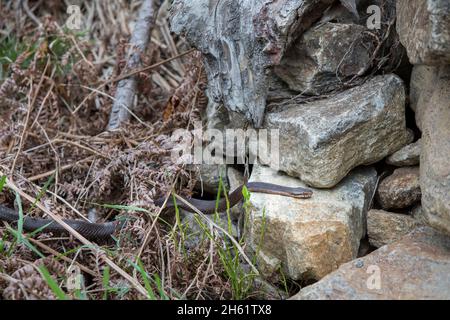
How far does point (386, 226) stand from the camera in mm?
3510

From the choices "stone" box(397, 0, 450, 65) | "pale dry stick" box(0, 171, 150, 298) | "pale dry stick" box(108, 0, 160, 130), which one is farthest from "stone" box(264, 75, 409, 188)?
"pale dry stick" box(108, 0, 160, 130)

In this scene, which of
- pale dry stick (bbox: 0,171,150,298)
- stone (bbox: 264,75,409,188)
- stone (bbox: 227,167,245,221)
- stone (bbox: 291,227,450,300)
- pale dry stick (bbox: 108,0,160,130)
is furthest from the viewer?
pale dry stick (bbox: 108,0,160,130)

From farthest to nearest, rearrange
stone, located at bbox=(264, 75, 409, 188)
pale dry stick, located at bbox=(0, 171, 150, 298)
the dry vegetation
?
stone, located at bbox=(264, 75, 409, 188) < the dry vegetation < pale dry stick, located at bbox=(0, 171, 150, 298)

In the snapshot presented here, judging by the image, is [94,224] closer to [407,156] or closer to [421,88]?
[407,156]

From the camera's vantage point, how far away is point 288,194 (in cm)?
353

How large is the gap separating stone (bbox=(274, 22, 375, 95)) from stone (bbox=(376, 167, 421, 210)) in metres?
0.70

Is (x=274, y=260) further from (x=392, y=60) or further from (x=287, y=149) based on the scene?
(x=392, y=60)

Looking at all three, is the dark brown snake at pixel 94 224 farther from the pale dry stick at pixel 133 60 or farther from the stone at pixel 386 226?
the pale dry stick at pixel 133 60

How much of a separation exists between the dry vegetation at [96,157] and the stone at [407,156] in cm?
120

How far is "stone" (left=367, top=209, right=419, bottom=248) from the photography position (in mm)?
3473

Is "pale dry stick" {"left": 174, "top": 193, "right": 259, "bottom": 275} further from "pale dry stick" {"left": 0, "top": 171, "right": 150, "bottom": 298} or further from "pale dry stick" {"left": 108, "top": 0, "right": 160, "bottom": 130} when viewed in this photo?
"pale dry stick" {"left": 108, "top": 0, "right": 160, "bottom": 130}

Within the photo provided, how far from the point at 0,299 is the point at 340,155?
210 centimetres

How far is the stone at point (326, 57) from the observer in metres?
3.62
